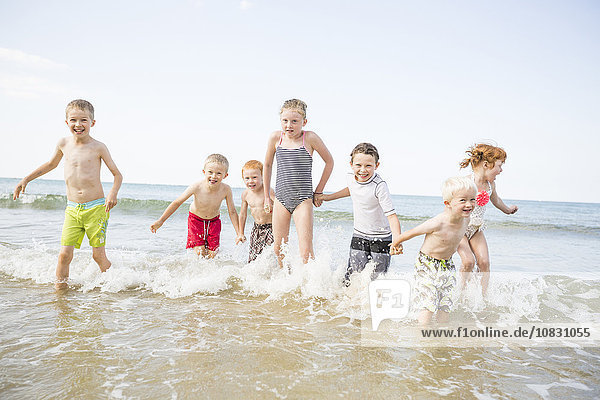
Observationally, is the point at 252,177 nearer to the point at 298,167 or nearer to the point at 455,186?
the point at 298,167

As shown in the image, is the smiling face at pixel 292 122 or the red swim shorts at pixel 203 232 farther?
the red swim shorts at pixel 203 232

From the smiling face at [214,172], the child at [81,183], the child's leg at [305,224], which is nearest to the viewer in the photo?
the child at [81,183]

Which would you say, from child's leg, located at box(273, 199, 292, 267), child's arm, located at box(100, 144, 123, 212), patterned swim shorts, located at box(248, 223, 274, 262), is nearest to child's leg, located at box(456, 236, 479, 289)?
child's leg, located at box(273, 199, 292, 267)

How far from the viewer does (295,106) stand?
4246 millimetres

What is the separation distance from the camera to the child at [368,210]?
4.02 m

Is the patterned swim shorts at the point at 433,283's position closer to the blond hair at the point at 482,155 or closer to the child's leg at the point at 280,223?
the blond hair at the point at 482,155

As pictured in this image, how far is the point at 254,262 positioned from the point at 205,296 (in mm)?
936

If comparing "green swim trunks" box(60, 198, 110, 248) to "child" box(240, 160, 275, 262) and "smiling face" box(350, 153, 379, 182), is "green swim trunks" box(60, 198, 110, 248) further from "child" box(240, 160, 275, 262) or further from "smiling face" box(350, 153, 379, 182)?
"smiling face" box(350, 153, 379, 182)

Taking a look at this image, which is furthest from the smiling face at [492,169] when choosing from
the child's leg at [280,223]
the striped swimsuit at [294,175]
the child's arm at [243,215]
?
the child's arm at [243,215]

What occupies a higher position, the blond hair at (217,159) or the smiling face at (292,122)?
the smiling face at (292,122)

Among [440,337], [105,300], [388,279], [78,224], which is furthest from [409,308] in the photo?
[78,224]

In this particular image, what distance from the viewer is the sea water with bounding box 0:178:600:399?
2369 mm

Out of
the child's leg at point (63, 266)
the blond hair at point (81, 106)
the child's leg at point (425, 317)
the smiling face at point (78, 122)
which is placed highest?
the blond hair at point (81, 106)

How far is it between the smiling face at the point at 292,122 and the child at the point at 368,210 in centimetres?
64
